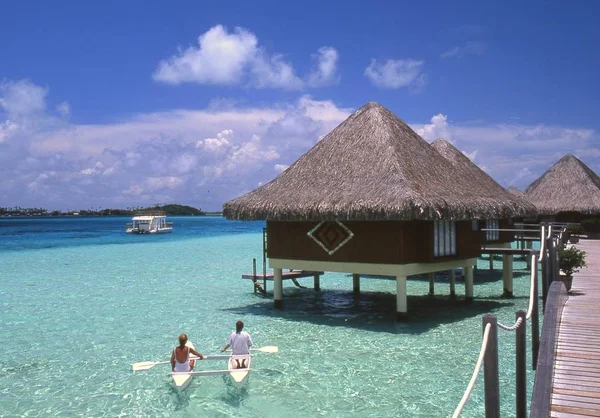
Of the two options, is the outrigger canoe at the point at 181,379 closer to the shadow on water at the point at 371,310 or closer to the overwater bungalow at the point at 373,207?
the shadow on water at the point at 371,310

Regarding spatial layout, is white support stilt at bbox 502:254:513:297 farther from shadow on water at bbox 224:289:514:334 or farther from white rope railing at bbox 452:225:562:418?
white rope railing at bbox 452:225:562:418

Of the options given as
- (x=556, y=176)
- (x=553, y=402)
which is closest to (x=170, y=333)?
(x=553, y=402)

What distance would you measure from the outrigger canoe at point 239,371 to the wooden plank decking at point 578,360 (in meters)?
4.25

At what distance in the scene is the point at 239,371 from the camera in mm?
8703

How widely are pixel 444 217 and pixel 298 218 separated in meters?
3.20

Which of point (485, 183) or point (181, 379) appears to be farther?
point (485, 183)

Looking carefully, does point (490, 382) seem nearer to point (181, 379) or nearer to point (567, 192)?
point (181, 379)

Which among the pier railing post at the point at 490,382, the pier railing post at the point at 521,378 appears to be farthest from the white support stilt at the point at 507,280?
the pier railing post at the point at 490,382

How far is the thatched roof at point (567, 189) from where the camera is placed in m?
27.6

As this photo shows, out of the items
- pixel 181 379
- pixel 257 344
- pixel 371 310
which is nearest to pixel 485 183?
pixel 371 310

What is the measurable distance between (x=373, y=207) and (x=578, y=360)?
230 inches

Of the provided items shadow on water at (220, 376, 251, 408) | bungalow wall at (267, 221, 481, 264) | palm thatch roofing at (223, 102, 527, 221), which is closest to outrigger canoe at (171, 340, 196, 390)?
shadow on water at (220, 376, 251, 408)

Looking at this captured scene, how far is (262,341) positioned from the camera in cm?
1152

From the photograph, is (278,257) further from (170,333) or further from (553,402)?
(553,402)
